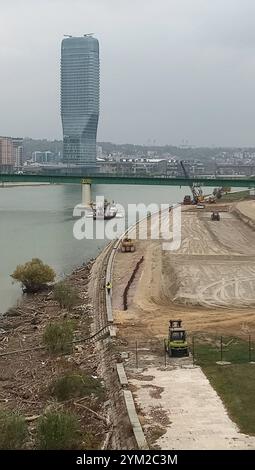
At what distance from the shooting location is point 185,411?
398 inches

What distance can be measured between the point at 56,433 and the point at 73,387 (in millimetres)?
2719

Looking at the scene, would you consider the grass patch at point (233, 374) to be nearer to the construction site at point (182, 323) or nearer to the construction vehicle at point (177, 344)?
the construction site at point (182, 323)

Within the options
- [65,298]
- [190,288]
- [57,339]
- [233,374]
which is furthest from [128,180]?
[233,374]

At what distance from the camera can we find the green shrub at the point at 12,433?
8672 mm

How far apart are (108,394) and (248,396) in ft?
7.84

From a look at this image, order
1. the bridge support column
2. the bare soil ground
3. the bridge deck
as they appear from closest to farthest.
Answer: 1. the bare soil ground
2. the bridge support column
3. the bridge deck

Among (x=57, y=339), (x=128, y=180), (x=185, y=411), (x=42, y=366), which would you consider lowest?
(x=42, y=366)

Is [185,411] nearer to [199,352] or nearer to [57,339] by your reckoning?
[199,352]

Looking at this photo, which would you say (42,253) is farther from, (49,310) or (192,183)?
(192,183)

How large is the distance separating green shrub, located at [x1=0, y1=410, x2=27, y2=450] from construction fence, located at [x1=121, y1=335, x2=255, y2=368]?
4.03m

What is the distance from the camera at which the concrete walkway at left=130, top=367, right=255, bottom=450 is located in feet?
28.9

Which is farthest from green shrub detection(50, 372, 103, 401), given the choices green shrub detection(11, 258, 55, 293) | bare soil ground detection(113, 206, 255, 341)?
green shrub detection(11, 258, 55, 293)

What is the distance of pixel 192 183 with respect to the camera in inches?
2506

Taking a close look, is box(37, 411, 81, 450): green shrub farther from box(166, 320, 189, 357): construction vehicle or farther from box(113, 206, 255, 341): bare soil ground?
box(113, 206, 255, 341): bare soil ground
